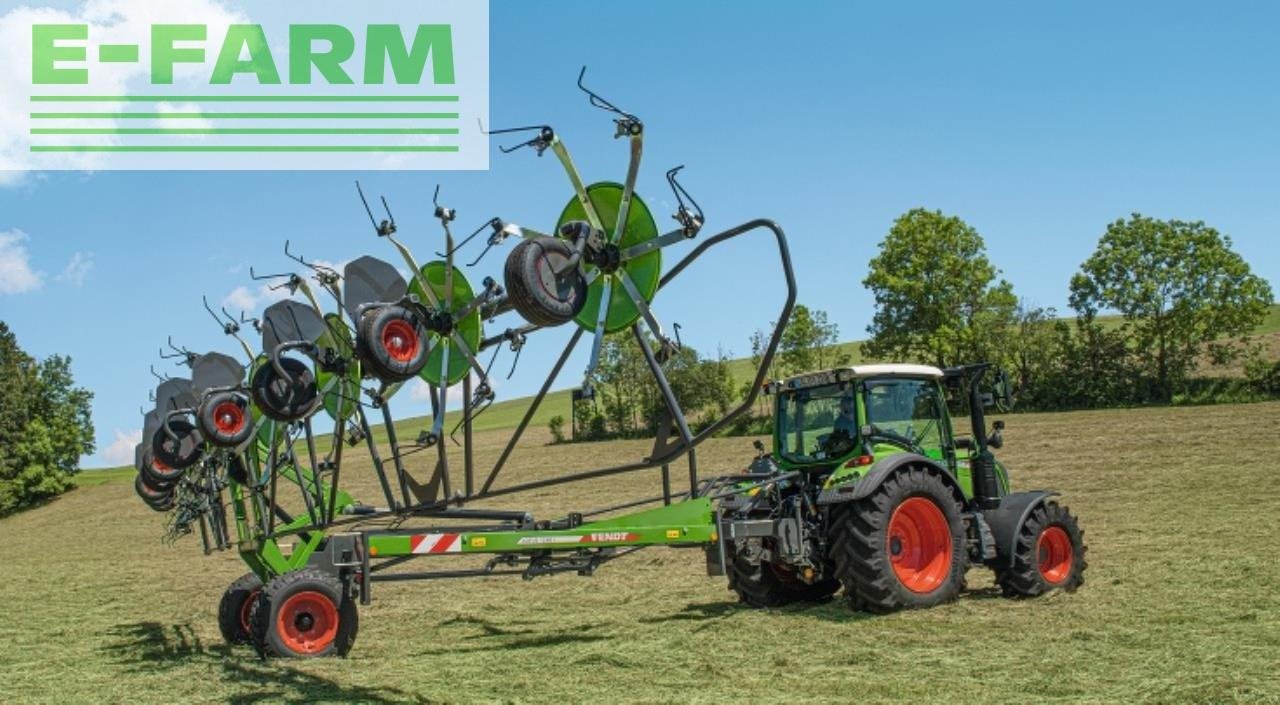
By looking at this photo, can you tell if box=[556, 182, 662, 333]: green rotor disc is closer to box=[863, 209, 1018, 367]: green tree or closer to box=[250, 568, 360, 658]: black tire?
box=[250, 568, 360, 658]: black tire

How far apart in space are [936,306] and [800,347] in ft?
23.9

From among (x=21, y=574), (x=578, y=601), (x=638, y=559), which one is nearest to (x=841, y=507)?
(x=578, y=601)

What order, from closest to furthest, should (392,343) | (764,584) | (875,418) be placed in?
(392,343) < (875,418) < (764,584)

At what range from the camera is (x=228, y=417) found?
38.2 feet

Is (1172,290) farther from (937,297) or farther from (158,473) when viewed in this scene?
(158,473)

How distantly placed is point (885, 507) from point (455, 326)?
4.26 m

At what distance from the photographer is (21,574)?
22.7 metres

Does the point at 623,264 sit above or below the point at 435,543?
above

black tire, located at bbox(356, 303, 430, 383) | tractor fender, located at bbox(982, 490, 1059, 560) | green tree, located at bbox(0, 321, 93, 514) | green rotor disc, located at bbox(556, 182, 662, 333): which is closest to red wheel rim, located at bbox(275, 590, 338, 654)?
black tire, located at bbox(356, 303, 430, 383)

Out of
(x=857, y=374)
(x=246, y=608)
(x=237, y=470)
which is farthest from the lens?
(x=237, y=470)

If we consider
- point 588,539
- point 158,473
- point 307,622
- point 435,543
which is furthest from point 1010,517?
point 158,473

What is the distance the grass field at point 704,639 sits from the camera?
724 centimetres

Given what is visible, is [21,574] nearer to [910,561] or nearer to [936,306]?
[910,561]

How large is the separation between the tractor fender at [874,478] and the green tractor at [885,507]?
17 mm
